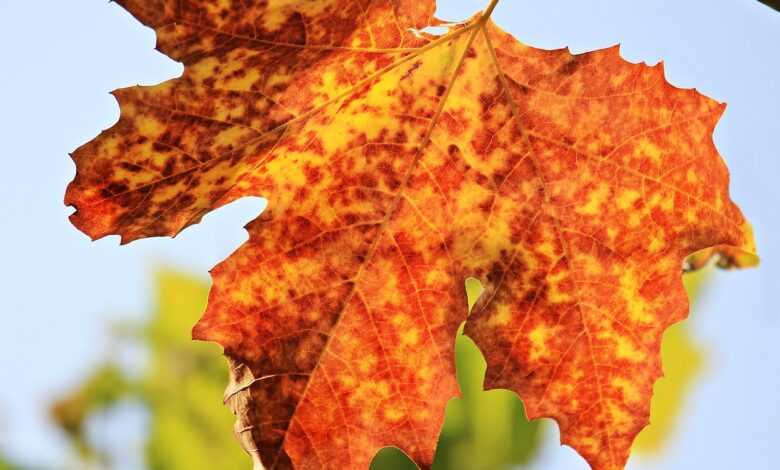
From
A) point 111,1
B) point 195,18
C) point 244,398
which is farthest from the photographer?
point 244,398

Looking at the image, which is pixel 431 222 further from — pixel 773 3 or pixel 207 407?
pixel 207 407

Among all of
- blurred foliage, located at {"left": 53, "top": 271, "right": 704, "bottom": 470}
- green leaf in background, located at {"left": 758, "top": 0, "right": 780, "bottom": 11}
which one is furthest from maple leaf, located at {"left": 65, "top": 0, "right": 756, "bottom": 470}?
blurred foliage, located at {"left": 53, "top": 271, "right": 704, "bottom": 470}

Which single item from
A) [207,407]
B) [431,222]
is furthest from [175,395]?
[431,222]

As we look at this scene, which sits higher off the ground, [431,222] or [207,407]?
[207,407]

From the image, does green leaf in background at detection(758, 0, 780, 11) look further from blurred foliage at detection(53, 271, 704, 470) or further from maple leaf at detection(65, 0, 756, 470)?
blurred foliage at detection(53, 271, 704, 470)

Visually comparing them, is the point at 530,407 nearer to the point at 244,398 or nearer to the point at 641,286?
the point at 641,286

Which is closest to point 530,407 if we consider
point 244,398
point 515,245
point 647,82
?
point 515,245
